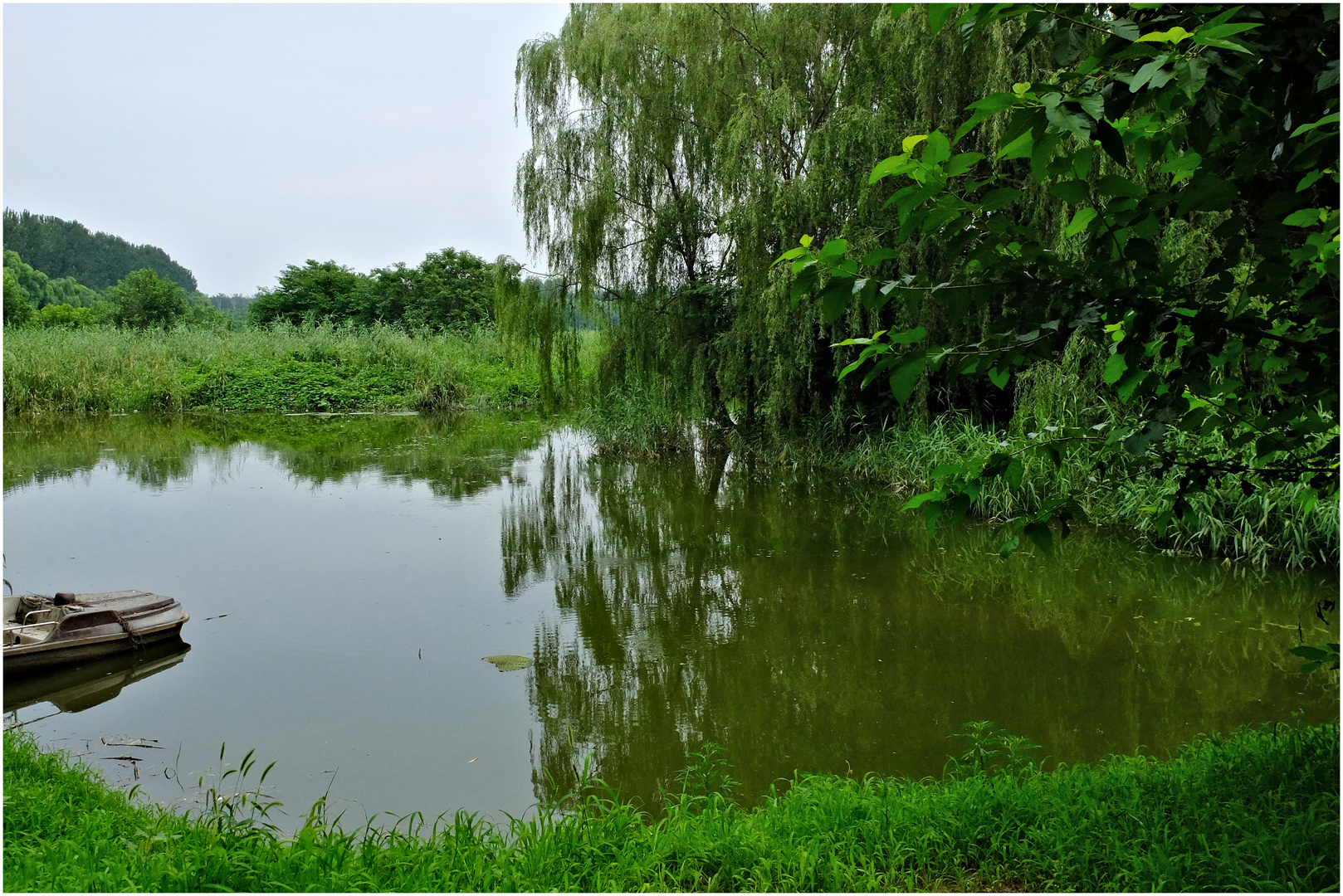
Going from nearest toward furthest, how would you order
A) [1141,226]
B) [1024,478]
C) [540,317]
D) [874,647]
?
[1141,226] → [874,647] → [1024,478] → [540,317]

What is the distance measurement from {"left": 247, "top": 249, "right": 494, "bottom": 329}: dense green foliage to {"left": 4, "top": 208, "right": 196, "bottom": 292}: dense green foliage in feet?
24.6

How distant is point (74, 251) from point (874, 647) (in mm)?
41044

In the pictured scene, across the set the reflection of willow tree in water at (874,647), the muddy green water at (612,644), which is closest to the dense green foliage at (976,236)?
the reflection of willow tree in water at (874,647)

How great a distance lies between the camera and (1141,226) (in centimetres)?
172

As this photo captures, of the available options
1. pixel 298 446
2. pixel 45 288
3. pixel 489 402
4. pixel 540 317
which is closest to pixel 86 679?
pixel 540 317

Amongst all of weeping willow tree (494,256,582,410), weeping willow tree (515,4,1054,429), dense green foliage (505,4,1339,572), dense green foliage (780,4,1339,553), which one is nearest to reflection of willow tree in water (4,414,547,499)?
weeping willow tree (494,256,582,410)

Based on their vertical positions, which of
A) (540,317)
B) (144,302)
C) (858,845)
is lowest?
(858,845)

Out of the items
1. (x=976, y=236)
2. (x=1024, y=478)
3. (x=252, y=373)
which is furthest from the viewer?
(x=252, y=373)

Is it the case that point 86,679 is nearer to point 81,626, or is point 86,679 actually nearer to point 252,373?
point 81,626

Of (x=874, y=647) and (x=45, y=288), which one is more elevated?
(x=45, y=288)

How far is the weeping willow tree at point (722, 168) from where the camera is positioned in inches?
369

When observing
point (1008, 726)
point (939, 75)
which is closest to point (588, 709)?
point (1008, 726)

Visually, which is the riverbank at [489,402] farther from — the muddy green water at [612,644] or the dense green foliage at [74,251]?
the dense green foliage at [74,251]

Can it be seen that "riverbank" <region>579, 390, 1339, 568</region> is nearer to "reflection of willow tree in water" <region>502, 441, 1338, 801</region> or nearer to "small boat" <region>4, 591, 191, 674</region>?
"reflection of willow tree in water" <region>502, 441, 1338, 801</region>
